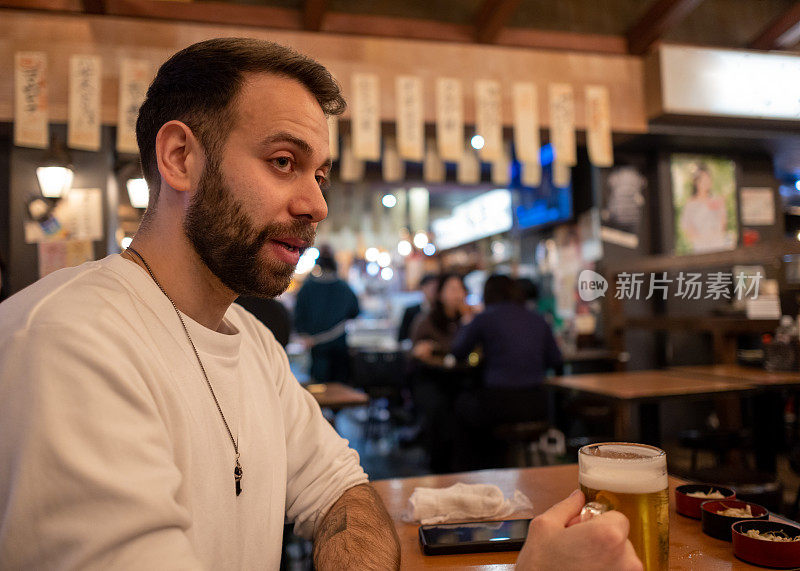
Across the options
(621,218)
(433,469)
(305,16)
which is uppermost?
(305,16)

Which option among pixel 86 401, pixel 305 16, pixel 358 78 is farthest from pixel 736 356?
pixel 86 401

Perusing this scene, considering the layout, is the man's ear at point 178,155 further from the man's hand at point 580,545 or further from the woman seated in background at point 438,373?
the woman seated in background at point 438,373

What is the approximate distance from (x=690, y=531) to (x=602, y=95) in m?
3.80

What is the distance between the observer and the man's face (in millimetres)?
1029

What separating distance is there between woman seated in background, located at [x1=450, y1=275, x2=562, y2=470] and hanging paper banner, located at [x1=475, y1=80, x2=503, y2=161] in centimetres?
90

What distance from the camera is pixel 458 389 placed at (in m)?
4.71

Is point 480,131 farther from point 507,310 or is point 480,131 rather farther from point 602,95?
point 507,310

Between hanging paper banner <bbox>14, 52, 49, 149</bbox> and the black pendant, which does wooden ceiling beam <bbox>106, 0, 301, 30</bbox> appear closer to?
hanging paper banner <bbox>14, 52, 49, 149</bbox>

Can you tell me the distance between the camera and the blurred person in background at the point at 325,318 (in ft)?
18.3

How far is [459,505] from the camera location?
1.22m

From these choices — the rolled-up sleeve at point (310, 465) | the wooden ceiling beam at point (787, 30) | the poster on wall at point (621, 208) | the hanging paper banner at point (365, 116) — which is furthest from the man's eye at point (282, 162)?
the poster on wall at point (621, 208)

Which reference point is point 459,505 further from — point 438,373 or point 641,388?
point 438,373

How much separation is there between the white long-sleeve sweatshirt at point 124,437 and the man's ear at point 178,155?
0.18 m

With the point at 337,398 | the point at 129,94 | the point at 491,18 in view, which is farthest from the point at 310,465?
the point at 491,18
